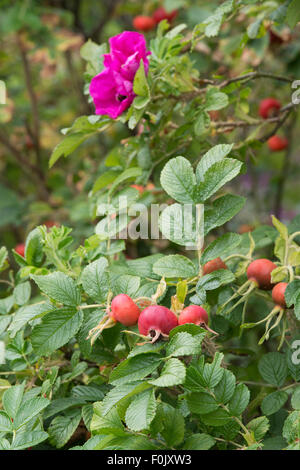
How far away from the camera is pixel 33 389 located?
0.60 metres

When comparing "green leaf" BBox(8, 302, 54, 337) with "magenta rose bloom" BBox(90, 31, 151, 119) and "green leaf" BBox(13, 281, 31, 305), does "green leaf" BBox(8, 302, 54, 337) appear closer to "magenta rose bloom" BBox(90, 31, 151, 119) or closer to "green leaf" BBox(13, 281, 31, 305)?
"green leaf" BBox(13, 281, 31, 305)

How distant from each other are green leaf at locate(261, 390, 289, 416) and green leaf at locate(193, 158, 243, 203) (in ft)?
0.75

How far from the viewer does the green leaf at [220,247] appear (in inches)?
23.1

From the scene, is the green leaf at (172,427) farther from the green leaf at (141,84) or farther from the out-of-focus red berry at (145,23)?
the out-of-focus red berry at (145,23)

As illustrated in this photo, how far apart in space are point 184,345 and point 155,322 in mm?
45

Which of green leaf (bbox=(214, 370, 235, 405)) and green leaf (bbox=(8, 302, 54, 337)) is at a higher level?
green leaf (bbox=(8, 302, 54, 337))

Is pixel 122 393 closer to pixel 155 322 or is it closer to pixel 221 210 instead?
pixel 155 322

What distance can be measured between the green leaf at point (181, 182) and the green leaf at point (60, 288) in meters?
0.15

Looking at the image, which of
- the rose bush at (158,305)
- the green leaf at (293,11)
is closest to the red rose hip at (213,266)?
the rose bush at (158,305)

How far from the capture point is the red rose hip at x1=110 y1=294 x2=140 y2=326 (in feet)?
1.78

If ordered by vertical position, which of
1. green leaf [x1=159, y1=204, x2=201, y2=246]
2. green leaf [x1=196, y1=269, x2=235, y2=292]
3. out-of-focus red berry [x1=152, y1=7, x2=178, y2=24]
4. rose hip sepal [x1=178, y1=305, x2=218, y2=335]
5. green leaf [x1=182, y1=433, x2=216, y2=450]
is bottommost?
green leaf [x1=182, y1=433, x2=216, y2=450]

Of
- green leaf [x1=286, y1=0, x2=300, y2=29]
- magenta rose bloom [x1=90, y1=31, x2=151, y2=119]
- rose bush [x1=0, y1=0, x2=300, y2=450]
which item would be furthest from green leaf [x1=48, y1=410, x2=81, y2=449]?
green leaf [x1=286, y1=0, x2=300, y2=29]

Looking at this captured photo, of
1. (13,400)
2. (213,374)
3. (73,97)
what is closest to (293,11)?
(213,374)

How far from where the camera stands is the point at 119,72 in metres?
0.76
